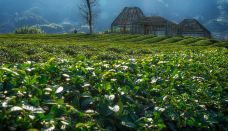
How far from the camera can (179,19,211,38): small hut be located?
63.8 metres

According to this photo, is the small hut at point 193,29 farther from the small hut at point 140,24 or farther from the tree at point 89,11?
the tree at point 89,11

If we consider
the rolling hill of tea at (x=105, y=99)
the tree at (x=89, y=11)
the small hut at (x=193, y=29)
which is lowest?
the small hut at (x=193, y=29)

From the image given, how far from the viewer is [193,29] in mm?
64188

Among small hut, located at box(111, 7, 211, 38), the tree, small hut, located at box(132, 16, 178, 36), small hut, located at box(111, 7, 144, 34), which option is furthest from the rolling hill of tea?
small hut, located at box(111, 7, 144, 34)

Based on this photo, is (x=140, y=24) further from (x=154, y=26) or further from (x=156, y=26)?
(x=156, y=26)

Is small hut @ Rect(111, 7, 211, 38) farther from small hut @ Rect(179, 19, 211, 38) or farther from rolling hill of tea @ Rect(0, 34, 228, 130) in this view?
rolling hill of tea @ Rect(0, 34, 228, 130)

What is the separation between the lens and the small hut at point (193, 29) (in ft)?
209

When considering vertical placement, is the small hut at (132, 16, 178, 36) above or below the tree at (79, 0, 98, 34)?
below

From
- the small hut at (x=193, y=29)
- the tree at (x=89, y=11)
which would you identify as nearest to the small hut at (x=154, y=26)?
the small hut at (x=193, y=29)

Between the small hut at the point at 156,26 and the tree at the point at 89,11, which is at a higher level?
the tree at the point at 89,11

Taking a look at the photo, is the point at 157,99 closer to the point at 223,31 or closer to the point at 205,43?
the point at 205,43

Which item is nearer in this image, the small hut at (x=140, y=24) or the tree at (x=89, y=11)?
the tree at (x=89, y=11)

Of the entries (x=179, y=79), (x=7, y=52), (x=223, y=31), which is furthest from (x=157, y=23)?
(x=223, y=31)

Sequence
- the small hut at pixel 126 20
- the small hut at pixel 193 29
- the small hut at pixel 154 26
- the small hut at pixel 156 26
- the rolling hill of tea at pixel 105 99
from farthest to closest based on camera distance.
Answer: the small hut at pixel 126 20 → the small hut at pixel 193 29 → the small hut at pixel 154 26 → the small hut at pixel 156 26 → the rolling hill of tea at pixel 105 99
